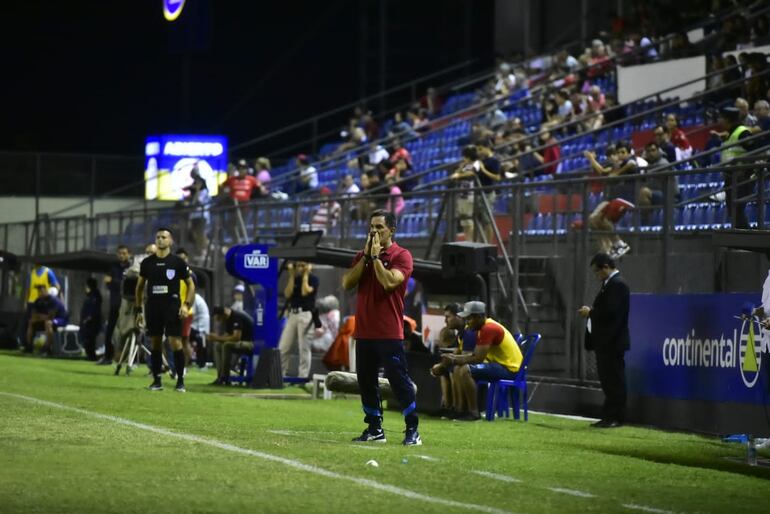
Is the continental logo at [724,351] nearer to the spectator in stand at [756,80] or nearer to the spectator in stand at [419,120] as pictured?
the spectator in stand at [756,80]

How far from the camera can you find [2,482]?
31.7 ft

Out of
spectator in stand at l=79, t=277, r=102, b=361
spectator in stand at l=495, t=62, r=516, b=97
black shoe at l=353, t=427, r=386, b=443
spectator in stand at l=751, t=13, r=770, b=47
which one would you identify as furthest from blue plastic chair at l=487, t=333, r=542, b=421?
spectator in stand at l=495, t=62, r=516, b=97

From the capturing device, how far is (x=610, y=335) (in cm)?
1611

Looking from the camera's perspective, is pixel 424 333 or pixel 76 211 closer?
pixel 424 333

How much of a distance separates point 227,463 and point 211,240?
17.0m

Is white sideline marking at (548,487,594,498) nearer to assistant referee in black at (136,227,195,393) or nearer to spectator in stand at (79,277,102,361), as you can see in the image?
assistant referee in black at (136,227,195,393)

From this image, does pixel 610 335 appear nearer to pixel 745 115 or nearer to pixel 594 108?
pixel 745 115

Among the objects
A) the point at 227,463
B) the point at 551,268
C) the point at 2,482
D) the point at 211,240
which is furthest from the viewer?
the point at 211,240

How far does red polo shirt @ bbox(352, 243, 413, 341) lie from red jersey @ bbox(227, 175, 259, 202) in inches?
861

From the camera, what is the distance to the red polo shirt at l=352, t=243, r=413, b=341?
41.5 ft

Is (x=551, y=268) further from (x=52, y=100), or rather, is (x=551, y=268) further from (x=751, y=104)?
(x=52, y=100)

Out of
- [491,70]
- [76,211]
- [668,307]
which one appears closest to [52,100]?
[76,211]

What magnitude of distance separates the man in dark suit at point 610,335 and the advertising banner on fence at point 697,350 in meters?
0.43

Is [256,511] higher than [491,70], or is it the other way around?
[491,70]
